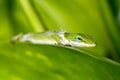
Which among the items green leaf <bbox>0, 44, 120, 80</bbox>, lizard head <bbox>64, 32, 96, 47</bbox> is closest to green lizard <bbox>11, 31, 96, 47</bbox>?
lizard head <bbox>64, 32, 96, 47</bbox>

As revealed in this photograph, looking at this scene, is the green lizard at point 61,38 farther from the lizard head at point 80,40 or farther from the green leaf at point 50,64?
the green leaf at point 50,64

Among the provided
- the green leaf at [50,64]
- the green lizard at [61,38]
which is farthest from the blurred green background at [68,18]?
the green leaf at [50,64]

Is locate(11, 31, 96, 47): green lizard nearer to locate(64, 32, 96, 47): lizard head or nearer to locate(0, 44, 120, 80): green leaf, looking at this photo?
locate(64, 32, 96, 47): lizard head

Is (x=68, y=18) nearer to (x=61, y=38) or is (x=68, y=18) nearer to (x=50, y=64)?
(x=61, y=38)

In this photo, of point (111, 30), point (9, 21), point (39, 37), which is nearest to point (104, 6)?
point (111, 30)

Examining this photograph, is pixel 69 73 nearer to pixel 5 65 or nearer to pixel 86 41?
pixel 5 65
